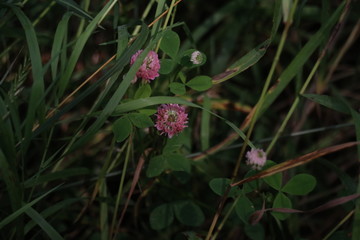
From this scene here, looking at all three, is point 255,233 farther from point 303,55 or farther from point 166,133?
point 303,55

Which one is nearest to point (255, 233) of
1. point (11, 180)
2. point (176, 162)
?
point (176, 162)

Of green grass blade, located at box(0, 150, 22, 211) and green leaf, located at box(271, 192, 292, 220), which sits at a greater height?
green grass blade, located at box(0, 150, 22, 211)

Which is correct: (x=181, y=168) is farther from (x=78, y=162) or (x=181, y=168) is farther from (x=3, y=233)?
(x=78, y=162)

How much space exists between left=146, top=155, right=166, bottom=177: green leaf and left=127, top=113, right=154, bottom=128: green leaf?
0.18 metres

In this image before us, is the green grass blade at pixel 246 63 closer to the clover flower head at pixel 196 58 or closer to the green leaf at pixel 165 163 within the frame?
the clover flower head at pixel 196 58

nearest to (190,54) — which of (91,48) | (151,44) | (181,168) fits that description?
(151,44)

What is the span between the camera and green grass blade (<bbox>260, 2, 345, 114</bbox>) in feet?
3.99

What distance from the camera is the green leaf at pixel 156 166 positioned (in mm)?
1177

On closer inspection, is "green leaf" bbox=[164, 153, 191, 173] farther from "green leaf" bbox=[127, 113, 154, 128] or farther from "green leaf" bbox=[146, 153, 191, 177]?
"green leaf" bbox=[127, 113, 154, 128]

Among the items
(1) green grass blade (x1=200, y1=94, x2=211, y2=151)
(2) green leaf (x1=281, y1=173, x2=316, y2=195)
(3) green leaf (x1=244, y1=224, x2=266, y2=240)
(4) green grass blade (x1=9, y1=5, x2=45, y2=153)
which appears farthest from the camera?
(1) green grass blade (x1=200, y1=94, x2=211, y2=151)

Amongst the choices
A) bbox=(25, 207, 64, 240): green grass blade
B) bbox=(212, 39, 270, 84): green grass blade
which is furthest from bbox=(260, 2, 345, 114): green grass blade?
bbox=(25, 207, 64, 240): green grass blade

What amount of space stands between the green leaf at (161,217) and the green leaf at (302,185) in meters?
0.38

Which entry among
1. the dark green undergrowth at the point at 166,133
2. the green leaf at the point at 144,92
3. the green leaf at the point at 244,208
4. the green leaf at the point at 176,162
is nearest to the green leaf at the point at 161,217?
the dark green undergrowth at the point at 166,133

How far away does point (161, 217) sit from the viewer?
4.28 feet
